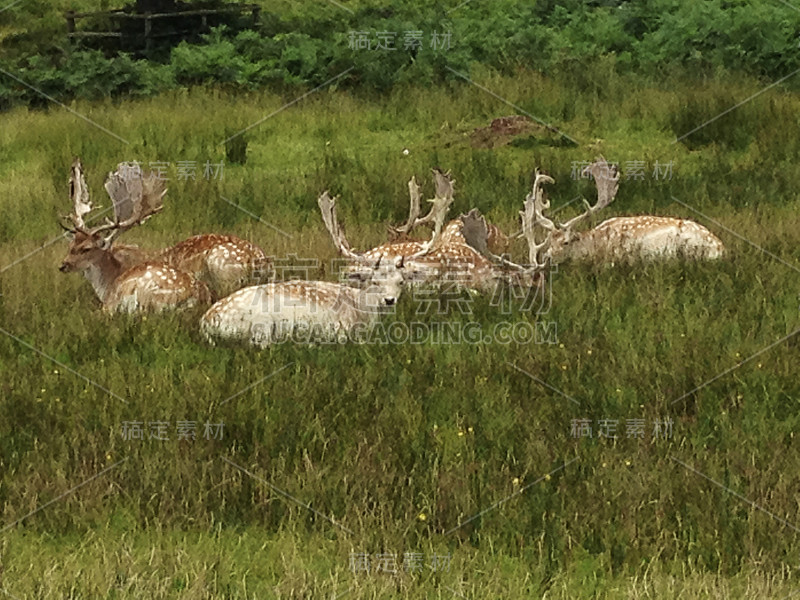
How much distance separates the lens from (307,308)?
302 inches

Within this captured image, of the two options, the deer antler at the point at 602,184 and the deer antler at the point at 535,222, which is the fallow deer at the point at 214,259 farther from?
the deer antler at the point at 602,184

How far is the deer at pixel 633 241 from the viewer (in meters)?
9.54

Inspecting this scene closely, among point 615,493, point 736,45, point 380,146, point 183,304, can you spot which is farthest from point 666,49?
point 615,493

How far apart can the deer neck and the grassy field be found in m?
0.15

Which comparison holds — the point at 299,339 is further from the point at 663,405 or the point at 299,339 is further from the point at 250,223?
the point at 250,223

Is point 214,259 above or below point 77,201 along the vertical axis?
below

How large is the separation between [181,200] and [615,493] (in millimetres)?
8548

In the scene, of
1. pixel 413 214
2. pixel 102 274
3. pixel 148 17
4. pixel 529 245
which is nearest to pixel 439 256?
pixel 529 245

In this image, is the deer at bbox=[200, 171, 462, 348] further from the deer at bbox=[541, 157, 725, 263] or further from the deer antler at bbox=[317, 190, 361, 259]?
the deer at bbox=[541, 157, 725, 263]

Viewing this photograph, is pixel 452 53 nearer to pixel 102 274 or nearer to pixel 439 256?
pixel 439 256

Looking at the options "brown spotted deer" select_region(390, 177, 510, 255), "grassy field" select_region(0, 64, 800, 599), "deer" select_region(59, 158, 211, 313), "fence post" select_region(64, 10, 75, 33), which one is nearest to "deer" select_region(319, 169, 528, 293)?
"brown spotted deer" select_region(390, 177, 510, 255)

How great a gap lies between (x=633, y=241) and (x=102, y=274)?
13.6 ft

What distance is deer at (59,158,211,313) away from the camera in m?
8.30

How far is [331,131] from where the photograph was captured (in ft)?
53.8
